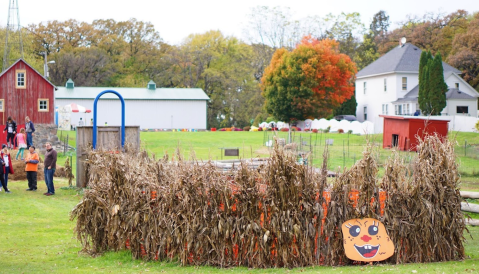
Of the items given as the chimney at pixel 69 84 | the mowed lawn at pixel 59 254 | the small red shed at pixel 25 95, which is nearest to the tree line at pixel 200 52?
the chimney at pixel 69 84

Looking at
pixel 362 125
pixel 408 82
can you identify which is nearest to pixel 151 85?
pixel 362 125

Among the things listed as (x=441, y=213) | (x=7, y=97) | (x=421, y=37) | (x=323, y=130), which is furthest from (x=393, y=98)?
(x=441, y=213)

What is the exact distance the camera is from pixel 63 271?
9.54 m

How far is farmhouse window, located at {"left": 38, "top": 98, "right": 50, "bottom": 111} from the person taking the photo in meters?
36.2

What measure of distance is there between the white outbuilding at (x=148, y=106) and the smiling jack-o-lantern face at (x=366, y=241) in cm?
4970

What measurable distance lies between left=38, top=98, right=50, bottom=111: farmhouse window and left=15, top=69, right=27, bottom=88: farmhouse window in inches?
54.6

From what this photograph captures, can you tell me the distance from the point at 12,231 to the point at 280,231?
258 inches

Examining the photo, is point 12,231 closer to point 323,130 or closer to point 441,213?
point 441,213

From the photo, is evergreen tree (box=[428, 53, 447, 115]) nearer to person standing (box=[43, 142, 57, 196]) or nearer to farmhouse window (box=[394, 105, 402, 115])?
farmhouse window (box=[394, 105, 402, 115])

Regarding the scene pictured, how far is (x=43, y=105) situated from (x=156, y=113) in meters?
23.5

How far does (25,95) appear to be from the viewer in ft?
118

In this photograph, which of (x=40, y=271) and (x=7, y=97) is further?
(x=7, y=97)

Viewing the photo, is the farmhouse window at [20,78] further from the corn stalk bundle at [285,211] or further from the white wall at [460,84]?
the white wall at [460,84]

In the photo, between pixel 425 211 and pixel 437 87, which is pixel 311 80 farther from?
pixel 425 211
